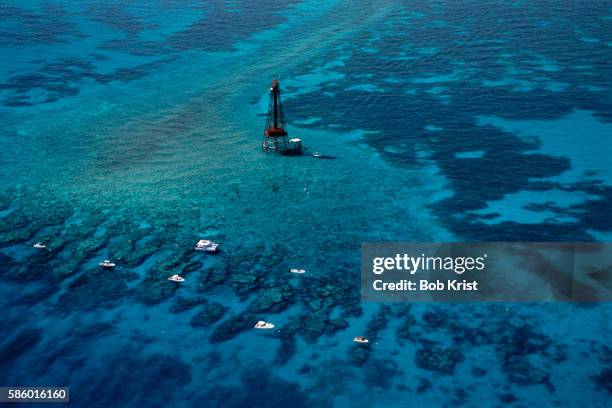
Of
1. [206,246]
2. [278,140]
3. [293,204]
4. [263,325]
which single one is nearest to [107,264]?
[206,246]

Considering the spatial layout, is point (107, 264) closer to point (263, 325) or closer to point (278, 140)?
point (263, 325)

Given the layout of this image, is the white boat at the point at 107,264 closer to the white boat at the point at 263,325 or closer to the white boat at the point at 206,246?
the white boat at the point at 206,246

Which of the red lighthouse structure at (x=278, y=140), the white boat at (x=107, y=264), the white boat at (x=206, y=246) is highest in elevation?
the red lighthouse structure at (x=278, y=140)

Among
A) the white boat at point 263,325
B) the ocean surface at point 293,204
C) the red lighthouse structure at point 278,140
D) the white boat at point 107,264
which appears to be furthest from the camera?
the red lighthouse structure at point 278,140

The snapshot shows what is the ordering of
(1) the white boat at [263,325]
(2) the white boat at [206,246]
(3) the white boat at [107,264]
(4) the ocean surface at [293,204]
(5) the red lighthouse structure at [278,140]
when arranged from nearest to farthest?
(4) the ocean surface at [293,204], (1) the white boat at [263,325], (3) the white boat at [107,264], (2) the white boat at [206,246], (5) the red lighthouse structure at [278,140]

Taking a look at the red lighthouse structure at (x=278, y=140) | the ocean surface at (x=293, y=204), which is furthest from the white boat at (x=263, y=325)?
the red lighthouse structure at (x=278, y=140)

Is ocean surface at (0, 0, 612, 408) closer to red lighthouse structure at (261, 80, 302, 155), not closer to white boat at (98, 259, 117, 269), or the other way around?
white boat at (98, 259, 117, 269)

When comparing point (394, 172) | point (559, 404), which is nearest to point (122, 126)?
point (394, 172)
